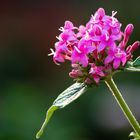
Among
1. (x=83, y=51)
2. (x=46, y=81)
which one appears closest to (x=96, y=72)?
(x=83, y=51)

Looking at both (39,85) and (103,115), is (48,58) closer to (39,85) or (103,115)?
(39,85)

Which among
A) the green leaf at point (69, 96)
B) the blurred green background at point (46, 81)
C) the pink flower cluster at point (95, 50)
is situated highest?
the pink flower cluster at point (95, 50)

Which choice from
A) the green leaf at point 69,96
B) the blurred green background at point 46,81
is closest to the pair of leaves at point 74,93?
the green leaf at point 69,96

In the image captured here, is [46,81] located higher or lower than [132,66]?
lower

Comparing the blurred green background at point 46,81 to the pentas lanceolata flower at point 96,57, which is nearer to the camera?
the pentas lanceolata flower at point 96,57

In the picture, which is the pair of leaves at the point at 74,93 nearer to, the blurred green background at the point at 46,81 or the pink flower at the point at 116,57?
the pink flower at the point at 116,57

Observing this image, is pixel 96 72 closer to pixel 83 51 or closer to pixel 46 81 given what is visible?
pixel 83 51

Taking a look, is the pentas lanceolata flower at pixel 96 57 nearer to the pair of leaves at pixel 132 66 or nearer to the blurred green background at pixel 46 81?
the pair of leaves at pixel 132 66

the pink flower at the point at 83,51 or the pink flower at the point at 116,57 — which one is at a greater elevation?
the pink flower at the point at 83,51

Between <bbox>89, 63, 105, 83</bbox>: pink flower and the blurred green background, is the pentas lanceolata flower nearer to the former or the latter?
<bbox>89, 63, 105, 83</bbox>: pink flower
